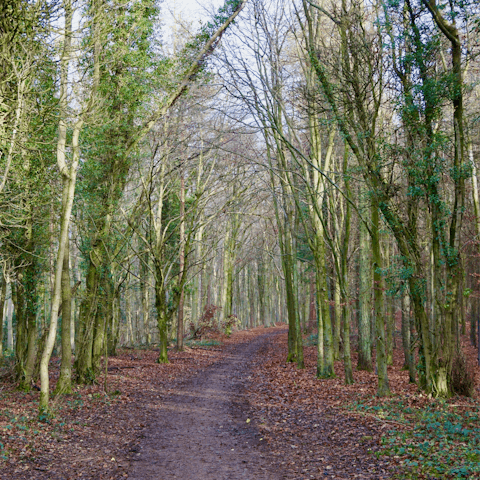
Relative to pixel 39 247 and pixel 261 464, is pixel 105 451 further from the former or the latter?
pixel 39 247

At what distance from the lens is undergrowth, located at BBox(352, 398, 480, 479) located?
5.38 metres

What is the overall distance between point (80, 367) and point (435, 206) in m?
10.7

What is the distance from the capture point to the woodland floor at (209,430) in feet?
20.0

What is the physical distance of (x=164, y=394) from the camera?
12062 mm

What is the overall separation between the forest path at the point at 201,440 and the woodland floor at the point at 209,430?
0.02 metres

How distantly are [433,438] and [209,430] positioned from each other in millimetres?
3849

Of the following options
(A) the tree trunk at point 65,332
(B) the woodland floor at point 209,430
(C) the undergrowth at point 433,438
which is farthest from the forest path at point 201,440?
(A) the tree trunk at point 65,332

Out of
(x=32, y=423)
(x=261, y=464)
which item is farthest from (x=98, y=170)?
(x=261, y=464)

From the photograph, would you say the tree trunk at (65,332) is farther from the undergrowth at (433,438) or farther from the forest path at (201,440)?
the undergrowth at (433,438)

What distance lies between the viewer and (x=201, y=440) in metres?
7.70

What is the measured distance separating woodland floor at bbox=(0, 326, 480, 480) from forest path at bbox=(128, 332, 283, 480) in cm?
2

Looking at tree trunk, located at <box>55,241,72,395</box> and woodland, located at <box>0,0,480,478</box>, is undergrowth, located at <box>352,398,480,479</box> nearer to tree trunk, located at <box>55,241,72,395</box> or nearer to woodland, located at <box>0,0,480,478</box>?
woodland, located at <box>0,0,480,478</box>

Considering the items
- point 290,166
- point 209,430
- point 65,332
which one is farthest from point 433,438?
point 290,166

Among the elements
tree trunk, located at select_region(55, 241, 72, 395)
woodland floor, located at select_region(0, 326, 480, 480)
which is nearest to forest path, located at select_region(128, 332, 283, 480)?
woodland floor, located at select_region(0, 326, 480, 480)
